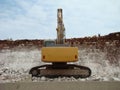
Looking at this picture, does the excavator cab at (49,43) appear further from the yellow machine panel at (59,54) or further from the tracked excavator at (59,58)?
the yellow machine panel at (59,54)

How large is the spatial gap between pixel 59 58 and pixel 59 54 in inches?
4.7

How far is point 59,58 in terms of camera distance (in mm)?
7648

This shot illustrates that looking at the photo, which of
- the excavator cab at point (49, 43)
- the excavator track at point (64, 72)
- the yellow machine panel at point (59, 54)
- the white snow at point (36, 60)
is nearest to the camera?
the yellow machine panel at point (59, 54)

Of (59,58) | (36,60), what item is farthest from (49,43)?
(36,60)

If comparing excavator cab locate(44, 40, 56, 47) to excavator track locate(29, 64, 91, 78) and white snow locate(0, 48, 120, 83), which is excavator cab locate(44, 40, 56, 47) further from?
white snow locate(0, 48, 120, 83)

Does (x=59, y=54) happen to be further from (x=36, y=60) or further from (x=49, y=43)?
(x=36, y=60)

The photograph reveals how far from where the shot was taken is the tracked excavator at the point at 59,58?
7.52m

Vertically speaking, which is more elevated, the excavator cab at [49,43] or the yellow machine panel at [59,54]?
the excavator cab at [49,43]

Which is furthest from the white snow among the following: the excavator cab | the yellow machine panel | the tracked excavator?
the yellow machine panel

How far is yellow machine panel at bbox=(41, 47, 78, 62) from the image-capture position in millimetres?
7465

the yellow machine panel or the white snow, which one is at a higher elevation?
the yellow machine panel

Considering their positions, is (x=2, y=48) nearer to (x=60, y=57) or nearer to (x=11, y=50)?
(x=11, y=50)

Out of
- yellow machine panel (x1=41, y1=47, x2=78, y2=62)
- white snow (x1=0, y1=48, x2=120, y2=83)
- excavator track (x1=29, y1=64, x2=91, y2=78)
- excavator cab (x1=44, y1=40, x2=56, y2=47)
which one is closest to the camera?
yellow machine panel (x1=41, y1=47, x2=78, y2=62)

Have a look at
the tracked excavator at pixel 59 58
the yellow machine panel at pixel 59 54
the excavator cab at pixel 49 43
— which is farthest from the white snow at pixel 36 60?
the yellow machine panel at pixel 59 54
